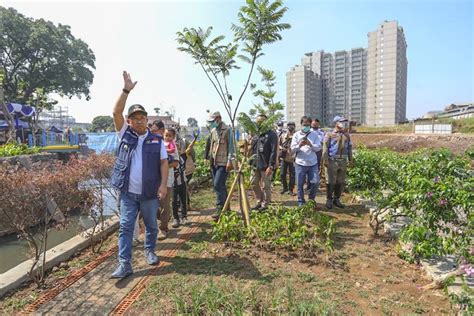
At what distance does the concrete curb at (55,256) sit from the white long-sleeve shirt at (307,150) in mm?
A: 3548

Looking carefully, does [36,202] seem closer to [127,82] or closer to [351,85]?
[127,82]

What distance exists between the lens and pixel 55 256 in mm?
4043

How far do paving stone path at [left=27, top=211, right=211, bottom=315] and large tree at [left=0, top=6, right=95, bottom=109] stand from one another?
1138 inches

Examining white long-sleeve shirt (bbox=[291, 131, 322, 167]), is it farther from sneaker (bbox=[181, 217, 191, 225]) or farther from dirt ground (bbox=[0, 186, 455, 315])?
sneaker (bbox=[181, 217, 191, 225])

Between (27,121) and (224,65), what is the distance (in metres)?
27.3

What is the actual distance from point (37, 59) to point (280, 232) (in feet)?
120

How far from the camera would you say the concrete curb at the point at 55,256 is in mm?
3348

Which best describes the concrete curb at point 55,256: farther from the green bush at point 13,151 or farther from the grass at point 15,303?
the green bush at point 13,151

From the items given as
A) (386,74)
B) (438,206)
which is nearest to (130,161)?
(438,206)

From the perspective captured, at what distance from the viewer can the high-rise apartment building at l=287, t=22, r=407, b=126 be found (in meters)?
67.6

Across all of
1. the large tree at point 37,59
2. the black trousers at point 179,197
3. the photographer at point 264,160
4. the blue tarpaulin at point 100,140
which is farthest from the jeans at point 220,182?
the large tree at point 37,59

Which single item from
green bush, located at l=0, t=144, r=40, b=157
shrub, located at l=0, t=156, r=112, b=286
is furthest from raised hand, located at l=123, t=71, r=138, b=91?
green bush, located at l=0, t=144, r=40, b=157

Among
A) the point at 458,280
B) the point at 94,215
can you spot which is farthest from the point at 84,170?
the point at 458,280

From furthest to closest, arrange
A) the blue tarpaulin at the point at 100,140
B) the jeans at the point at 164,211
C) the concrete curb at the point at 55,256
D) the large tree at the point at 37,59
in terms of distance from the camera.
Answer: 1. the large tree at the point at 37,59
2. the blue tarpaulin at the point at 100,140
3. the jeans at the point at 164,211
4. the concrete curb at the point at 55,256
